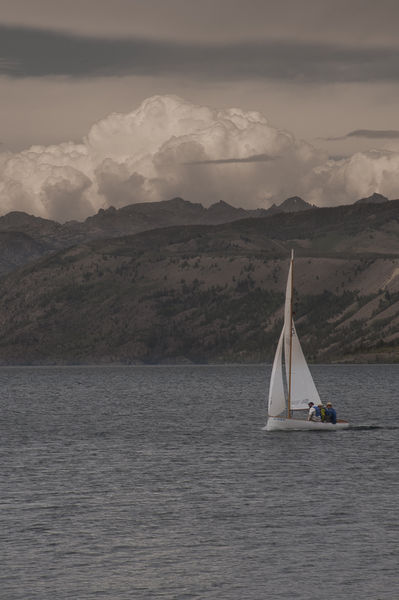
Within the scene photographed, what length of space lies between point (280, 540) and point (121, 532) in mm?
8610

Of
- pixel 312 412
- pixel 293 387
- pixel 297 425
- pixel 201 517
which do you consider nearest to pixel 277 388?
pixel 293 387

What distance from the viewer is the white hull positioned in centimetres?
10962

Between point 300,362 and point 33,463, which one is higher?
point 300,362

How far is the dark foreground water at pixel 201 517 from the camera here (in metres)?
45.3

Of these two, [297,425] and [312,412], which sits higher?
[312,412]

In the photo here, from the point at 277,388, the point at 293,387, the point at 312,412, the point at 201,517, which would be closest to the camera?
the point at 201,517

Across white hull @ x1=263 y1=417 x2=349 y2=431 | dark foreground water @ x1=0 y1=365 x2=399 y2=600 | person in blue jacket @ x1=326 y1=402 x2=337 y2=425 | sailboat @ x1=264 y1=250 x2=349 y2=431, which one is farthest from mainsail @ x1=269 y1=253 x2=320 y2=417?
dark foreground water @ x1=0 y1=365 x2=399 y2=600

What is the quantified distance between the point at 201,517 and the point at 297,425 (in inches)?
1950

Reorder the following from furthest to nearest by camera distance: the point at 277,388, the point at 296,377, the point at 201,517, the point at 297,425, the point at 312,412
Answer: the point at 312,412
the point at 297,425
the point at 296,377
the point at 277,388
the point at 201,517

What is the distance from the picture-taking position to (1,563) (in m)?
49.0

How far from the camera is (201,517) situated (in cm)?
6125

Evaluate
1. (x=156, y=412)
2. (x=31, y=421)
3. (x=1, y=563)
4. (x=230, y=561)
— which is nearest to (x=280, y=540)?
(x=230, y=561)

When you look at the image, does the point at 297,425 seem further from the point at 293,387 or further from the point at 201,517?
the point at 201,517

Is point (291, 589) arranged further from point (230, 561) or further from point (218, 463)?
point (218, 463)
